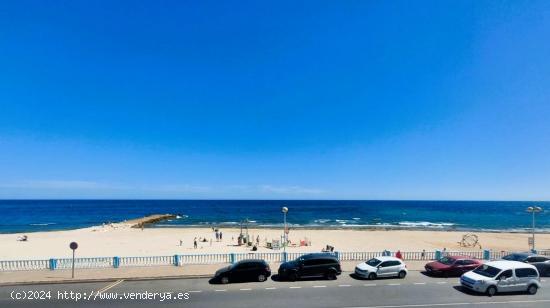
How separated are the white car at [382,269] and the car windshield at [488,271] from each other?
3698mm

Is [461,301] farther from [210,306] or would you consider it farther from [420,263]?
[210,306]

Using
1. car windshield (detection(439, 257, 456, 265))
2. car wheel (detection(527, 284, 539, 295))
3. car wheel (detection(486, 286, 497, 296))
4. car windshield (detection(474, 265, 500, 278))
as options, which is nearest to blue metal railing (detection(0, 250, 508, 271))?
car windshield (detection(439, 257, 456, 265))

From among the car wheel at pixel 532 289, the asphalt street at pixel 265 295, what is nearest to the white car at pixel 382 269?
the asphalt street at pixel 265 295

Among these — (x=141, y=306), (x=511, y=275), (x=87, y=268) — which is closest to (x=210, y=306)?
(x=141, y=306)

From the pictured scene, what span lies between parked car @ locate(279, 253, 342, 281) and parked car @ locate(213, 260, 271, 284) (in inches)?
43.0

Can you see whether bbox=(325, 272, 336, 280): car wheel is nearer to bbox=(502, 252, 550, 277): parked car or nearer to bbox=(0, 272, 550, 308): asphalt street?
bbox=(0, 272, 550, 308): asphalt street

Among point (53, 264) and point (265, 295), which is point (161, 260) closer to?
point (53, 264)

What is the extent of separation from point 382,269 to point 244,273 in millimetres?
7644

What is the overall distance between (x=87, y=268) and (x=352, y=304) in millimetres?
16170

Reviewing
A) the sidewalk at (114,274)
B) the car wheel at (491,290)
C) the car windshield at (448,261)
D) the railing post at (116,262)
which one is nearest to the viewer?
the car wheel at (491,290)

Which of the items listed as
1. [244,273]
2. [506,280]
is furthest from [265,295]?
[506,280]

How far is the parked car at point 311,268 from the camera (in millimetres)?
18562

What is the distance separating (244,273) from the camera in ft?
59.7

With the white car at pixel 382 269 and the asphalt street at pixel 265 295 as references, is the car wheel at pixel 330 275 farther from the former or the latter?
the white car at pixel 382 269
